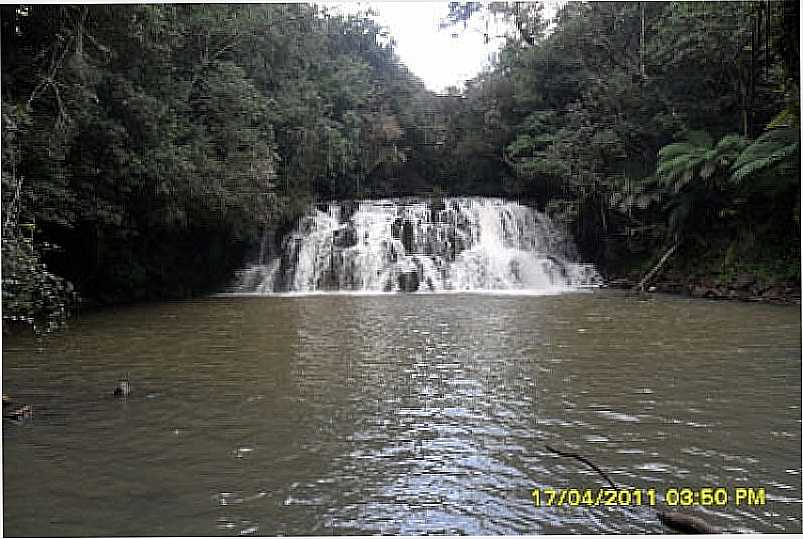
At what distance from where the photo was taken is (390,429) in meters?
4.39

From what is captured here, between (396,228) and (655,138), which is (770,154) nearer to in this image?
(655,138)

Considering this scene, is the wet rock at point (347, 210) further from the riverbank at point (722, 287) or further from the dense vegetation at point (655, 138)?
the riverbank at point (722, 287)

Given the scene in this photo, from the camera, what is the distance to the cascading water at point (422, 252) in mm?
16797

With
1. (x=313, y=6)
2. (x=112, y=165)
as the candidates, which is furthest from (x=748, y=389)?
(x=313, y=6)

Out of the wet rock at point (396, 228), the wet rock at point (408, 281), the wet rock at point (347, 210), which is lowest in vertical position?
the wet rock at point (408, 281)

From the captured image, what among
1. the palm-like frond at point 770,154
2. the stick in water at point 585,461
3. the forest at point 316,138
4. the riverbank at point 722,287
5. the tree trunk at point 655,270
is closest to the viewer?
the stick in water at point 585,461

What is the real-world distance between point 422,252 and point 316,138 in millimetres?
3761

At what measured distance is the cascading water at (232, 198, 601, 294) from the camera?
16.8 metres

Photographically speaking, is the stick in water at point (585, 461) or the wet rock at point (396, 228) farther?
the wet rock at point (396, 228)

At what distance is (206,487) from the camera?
3.31 metres

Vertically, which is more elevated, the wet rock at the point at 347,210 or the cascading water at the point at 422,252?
the wet rock at the point at 347,210

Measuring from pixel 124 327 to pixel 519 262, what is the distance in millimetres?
9913

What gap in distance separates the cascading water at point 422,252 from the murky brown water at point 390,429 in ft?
27.1

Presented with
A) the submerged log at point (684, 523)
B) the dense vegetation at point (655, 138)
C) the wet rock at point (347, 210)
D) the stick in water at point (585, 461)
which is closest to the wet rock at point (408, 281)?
the wet rock at point (347, 210)
